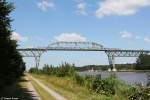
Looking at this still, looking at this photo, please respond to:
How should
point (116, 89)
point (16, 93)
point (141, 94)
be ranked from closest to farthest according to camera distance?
point (141, 94) < point (116, 89) < point (16, 93)

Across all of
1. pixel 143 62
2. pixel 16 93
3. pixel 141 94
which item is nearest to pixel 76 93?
pixel 16 93

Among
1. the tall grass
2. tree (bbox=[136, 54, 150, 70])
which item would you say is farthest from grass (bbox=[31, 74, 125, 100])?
tree (bbox=[136, 54, 150, 70])

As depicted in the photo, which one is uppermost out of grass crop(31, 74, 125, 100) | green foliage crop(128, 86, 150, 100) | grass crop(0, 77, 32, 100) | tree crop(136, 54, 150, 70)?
tree crop(136, 54, 150, 70)

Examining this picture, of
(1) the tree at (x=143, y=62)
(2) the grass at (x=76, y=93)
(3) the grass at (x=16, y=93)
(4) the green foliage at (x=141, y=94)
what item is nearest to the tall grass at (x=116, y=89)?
(4) the green foliage at (x=141, y=94)

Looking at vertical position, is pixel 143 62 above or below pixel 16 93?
above

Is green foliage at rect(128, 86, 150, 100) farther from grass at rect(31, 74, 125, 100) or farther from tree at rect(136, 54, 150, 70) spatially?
tree at rect(136, 54, 150, 70)

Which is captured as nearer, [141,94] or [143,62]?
[141,94]

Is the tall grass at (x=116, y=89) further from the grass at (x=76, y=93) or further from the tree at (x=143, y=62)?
the tree at (x=143, y=62)

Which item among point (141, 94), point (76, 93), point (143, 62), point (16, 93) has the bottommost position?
point (76, 93)

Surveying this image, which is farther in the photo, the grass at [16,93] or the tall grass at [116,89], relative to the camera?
the grass at [16,93]

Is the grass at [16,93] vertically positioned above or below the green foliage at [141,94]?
below

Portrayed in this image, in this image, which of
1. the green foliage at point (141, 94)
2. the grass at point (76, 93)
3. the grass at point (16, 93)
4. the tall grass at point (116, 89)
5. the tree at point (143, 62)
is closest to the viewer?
the green foliage at point (141, 94)

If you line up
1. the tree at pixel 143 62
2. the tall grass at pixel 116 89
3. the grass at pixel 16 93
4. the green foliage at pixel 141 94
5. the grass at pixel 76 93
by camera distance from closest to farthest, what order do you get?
the green foliage at pixel 141 94, the tall grass at pixel 116 89, the grass at pixel 76 93, the grass at pixel 16 93, the tree at pixel 143 62

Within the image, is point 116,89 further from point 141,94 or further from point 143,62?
point 143,62
